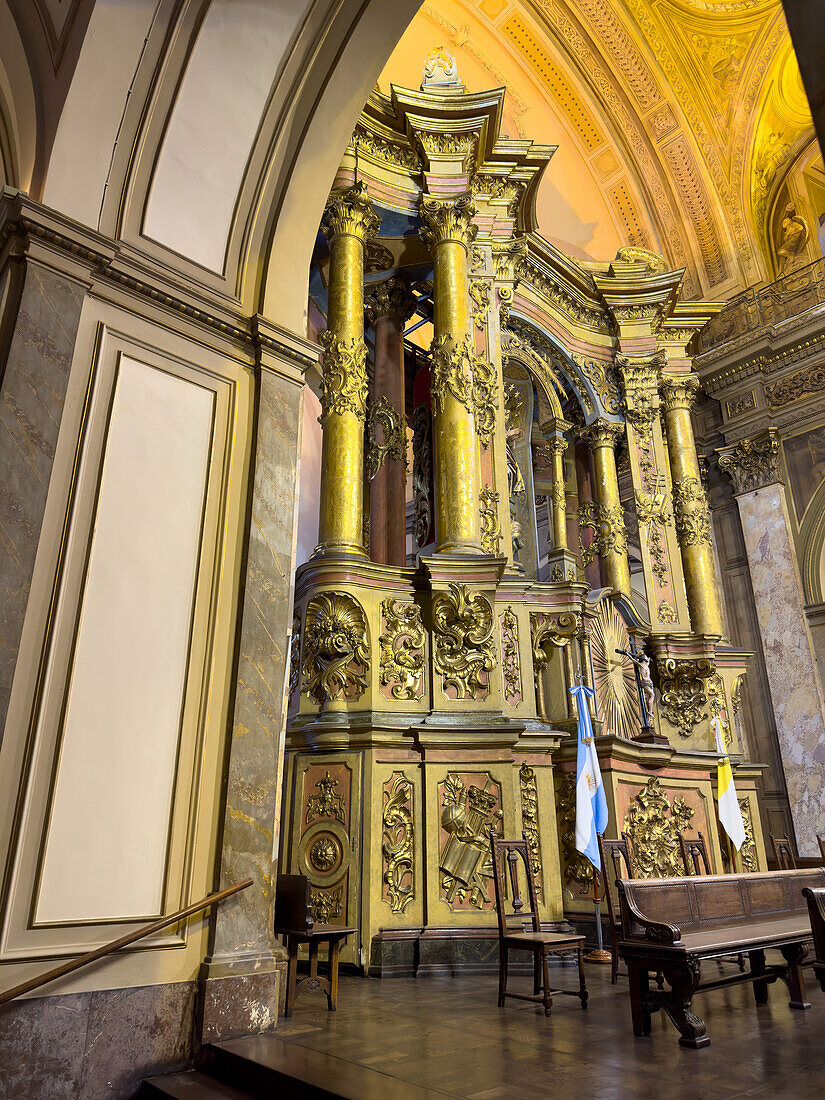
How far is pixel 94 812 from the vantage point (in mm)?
3539

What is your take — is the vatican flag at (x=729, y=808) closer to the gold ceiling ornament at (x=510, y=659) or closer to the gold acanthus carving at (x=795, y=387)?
the gold ceiling ornament at (x=510, y=659)

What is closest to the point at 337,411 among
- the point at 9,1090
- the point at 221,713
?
the point at 221,713

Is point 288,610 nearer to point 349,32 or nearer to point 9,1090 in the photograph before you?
point 9,1090

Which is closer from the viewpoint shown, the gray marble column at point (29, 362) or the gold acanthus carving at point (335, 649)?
the gray marble column at point (29, 362)

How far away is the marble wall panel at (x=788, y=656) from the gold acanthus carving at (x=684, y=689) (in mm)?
2610

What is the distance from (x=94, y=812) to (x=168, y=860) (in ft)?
1.44

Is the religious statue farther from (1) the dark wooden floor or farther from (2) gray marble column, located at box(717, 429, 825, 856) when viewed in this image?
(1) the dark wooden floor

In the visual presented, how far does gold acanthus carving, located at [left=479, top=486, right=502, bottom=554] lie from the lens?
26.3ft

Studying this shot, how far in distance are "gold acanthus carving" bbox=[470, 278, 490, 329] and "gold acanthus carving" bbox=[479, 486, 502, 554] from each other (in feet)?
6.46

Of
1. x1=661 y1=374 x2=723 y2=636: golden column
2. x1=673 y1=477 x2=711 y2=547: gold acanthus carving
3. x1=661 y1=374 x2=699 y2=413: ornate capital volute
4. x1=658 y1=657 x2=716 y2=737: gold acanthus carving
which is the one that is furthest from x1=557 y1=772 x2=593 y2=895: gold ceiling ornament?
x1=661 y1=374 x2=699 y2=413: ornate capital volute

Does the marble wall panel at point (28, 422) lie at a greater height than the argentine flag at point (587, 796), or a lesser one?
greater

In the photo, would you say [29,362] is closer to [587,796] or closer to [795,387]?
[587,796]

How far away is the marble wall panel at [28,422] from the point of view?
344 cm

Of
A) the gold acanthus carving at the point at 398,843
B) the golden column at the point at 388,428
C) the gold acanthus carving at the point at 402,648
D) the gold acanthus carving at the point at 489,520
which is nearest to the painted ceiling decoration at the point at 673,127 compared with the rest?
the golden column at the point at 388,428
